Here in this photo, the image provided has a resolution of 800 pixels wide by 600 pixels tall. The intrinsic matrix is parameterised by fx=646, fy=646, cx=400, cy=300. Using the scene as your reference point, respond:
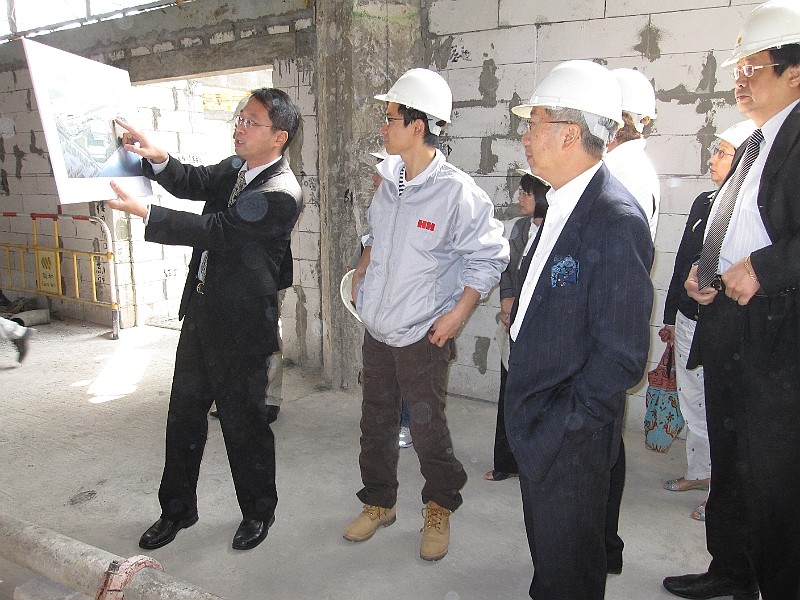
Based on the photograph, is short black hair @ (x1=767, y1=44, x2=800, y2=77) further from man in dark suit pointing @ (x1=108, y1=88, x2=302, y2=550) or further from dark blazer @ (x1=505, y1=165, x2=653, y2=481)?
man in dark suit pointing @ (x1=108, y1=88, x2=302, y2=550)

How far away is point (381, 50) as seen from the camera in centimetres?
428

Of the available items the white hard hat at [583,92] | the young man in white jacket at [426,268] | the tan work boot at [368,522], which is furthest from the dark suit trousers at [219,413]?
the white hard hat at [583,92]

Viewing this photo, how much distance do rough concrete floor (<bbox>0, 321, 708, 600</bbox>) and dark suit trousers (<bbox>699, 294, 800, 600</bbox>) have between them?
561 mm

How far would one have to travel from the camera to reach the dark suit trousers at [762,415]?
1877 millimetres

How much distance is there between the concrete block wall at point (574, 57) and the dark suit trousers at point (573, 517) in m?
2.31

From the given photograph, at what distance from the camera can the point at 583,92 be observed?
1706mm

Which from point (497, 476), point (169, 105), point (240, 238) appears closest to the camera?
point (240, 238)

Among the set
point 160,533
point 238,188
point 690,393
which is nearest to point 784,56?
point 690,393

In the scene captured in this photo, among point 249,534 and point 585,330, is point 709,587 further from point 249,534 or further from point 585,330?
point 249,534

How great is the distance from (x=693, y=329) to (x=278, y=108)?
2.09 metres

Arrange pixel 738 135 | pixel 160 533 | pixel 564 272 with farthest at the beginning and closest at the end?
pixel 738 135
pixel 160 533
pixel 564 272

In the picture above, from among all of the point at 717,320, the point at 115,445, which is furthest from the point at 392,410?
the point at 115,445

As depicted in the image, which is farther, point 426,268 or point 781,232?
point 426,268

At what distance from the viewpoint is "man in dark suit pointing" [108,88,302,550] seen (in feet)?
8.00
